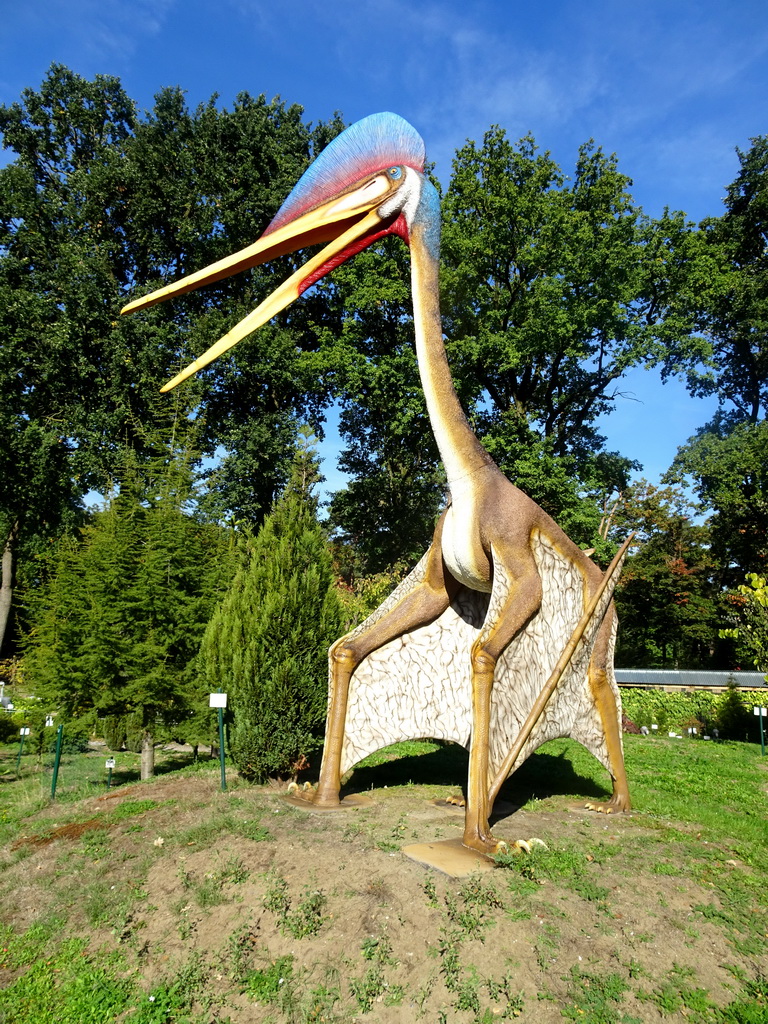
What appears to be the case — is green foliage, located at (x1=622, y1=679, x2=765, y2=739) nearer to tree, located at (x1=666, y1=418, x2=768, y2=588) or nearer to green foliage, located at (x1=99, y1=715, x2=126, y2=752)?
tree, located at (x1=666, y1=418, x2=768, y2=588)

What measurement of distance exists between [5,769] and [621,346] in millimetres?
17680

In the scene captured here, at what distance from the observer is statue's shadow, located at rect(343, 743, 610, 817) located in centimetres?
785

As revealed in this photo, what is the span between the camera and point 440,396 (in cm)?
625

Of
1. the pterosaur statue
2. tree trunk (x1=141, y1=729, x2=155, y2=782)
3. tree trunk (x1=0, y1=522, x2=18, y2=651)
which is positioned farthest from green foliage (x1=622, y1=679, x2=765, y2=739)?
tree trunk (x1=0, y1=522, x2=18, y2=651)

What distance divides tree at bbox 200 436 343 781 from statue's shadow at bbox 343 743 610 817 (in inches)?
41.3

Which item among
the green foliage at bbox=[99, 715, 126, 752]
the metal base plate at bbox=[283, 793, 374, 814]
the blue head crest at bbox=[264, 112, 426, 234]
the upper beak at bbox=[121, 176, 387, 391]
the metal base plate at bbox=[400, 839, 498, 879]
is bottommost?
the metal base plate at bbox=[400, 839, 498, 879]

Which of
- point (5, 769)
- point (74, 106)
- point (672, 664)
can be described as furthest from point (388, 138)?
point (672, 664)

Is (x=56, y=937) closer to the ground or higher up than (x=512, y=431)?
closer to the ground

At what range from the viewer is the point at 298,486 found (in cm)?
938

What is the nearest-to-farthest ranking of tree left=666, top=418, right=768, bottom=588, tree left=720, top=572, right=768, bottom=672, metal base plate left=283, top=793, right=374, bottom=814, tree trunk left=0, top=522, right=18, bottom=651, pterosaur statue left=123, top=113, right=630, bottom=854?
pterosaur statue left=123, top=113, right=630, bottom=854
metal base plate left=283, top=793, right=374, bottom=814
tree left=720, top=572, right=768, bottom=672
tree left=666, top=418, right=768, bottom=588
tree trunk left=0, top=522, right=18, bottom=651

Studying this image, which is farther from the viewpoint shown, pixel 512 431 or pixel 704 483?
pixel 704 483

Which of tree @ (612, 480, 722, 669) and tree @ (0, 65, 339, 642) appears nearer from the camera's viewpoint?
tree @ (0, 65, 339, 642)

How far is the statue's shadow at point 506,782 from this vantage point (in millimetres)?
7853

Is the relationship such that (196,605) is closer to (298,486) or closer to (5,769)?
(298,486)
